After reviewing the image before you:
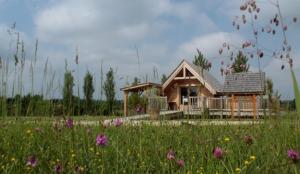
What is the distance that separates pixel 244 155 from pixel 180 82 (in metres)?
22.3

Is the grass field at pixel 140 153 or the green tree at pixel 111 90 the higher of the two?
the green tree at pixel 111 90

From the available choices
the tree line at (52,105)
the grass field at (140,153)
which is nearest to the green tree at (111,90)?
the tree line at (52,105)

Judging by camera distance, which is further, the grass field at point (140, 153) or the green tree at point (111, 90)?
the green tree at point (111, 90)

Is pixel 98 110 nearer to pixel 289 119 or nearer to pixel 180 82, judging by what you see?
pixel 289 119

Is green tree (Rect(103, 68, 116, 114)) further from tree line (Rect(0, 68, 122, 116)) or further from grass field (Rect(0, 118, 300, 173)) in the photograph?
grass field (Rect(0, 118, 300, 173))

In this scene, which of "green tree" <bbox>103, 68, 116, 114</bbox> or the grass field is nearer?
the grass field

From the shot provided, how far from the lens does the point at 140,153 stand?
2.46 m

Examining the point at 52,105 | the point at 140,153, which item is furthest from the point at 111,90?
the point at 140,153

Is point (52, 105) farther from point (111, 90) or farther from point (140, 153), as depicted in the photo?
point (140, 153)

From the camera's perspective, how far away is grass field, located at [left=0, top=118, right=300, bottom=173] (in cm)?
226

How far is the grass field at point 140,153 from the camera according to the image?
7.40 feet

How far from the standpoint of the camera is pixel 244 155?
2.88 metres

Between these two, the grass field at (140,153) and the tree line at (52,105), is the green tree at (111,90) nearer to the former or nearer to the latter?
the tree line at (52,105)

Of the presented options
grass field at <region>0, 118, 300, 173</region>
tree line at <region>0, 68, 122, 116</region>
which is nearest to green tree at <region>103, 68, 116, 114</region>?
tree line at <region>0, 68, 122, 116</region>
